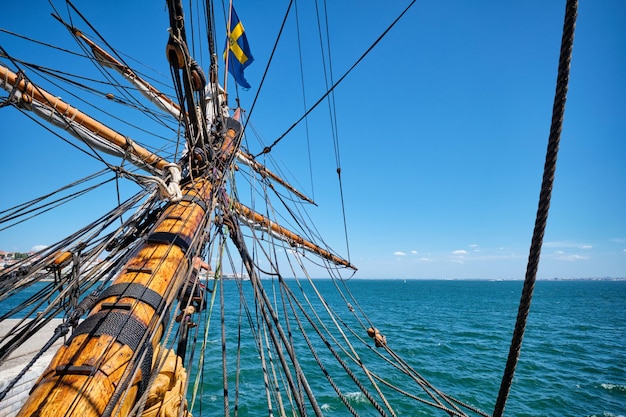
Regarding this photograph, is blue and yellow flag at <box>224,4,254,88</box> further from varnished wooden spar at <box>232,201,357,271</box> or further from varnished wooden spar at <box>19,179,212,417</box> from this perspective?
varnished wooden spar at <box>19,179,212,417</box>

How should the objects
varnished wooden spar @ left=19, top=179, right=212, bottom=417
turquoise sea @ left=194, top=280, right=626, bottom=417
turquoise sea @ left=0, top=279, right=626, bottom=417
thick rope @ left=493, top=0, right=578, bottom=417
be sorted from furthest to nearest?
1. turquoise sea @ left=194, top=280, right=626, bottom=417
2. turquoise sea @ left=0, top=279, right=626, bottom=417
3. varnished wooden spar @ left=19, top=179, right=212, bottom=417
4. thick rope @ left=493, top=0, right=578, bottom=417

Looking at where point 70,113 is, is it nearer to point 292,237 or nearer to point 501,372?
point 292,237

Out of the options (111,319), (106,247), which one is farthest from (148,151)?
(111,319)

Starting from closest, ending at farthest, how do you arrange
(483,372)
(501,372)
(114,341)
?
1. (114,341)
2. (483,372)
3. (501,372)

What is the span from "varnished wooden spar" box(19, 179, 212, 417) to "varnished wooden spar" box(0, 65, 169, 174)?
12.1 ft

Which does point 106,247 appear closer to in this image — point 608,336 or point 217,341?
point 217,341

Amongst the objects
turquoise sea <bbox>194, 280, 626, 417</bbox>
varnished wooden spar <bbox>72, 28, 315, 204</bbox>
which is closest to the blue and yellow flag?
varnished wooden spar <bbox>72, 28, 315, 204</bbox>

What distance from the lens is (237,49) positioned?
852 centimetres

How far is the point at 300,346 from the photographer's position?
1688 cm

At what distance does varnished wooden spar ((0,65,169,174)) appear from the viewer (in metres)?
5.92

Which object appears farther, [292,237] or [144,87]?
[292,237]

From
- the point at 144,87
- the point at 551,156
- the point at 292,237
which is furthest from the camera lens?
the point at 292,237

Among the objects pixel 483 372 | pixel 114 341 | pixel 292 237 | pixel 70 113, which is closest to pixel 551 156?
pixel 114 341

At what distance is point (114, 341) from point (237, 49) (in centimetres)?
910
